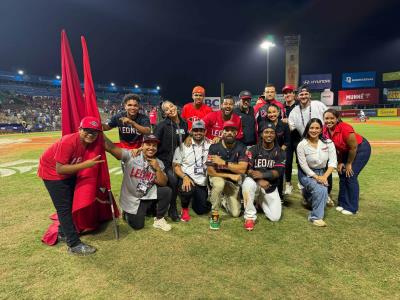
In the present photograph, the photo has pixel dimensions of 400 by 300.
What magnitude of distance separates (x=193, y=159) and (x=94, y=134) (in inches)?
77.0

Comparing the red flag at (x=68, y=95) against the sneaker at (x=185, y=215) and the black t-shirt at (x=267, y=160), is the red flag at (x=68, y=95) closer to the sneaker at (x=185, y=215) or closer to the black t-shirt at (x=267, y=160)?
the sneaker at (x=185, y=215)

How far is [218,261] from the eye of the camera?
342cm

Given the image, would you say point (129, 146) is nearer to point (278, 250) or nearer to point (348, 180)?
point (278, 250)

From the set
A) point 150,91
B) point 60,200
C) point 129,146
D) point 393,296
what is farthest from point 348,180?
point 150,91

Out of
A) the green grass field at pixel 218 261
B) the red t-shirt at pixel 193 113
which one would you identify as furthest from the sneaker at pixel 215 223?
the red t-shirt at pixel 193 113

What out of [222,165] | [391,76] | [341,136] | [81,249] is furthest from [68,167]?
[391,76]

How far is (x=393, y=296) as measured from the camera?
2.72 meters

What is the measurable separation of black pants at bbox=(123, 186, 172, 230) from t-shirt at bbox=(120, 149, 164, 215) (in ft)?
0.24

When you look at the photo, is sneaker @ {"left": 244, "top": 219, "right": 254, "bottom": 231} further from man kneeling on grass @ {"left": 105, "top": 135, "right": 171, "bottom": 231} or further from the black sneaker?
the black sneaker

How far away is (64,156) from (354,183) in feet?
15.5

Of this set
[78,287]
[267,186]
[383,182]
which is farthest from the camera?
[383,182]

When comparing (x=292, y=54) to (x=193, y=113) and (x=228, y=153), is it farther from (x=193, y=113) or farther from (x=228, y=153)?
(x=228, y=153)

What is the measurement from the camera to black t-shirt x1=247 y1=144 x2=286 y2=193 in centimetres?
489

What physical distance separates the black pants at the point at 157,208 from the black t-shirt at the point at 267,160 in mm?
1577
